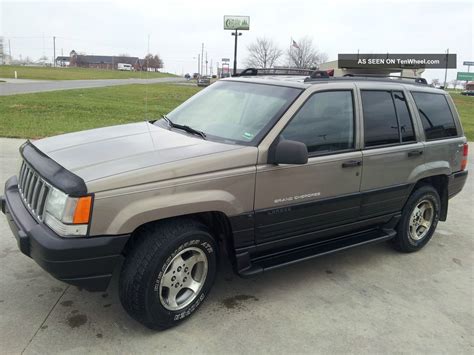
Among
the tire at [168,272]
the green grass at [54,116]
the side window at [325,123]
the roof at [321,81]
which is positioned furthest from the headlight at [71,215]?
the green grass at [54,116]

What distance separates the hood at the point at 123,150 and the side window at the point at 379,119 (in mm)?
1374

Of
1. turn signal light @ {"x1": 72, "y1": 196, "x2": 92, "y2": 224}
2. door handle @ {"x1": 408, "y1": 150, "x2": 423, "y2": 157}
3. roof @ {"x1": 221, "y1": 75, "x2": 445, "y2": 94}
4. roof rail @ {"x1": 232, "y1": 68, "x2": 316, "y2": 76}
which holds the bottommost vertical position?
turn signal light @ {"x1": 72, "y1": 196, "x2": 92, "y2": 224}

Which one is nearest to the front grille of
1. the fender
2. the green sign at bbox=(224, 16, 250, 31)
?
the fender

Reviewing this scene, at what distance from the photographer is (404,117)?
4430mm

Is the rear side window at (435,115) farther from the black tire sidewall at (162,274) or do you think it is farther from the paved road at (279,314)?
the black tire sidewall at (162,274)

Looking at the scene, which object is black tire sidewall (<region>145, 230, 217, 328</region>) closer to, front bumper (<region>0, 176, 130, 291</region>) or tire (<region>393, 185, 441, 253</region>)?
front bumper (<region>0, 176, 130, 291</region>)

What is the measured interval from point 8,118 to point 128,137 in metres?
10.7

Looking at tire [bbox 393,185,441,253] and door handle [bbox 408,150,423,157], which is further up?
door handle [bbox 408,150,423,157]

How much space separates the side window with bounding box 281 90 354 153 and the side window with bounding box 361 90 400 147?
20 cm

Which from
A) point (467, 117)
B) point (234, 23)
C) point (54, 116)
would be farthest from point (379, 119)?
point (234, 23)

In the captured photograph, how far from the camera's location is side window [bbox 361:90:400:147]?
4.08m

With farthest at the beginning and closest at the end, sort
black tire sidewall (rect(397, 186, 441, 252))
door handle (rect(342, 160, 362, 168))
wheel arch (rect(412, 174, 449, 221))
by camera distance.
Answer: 1. wheel arch (rect(412, 174, 449, 221))
2. black tire sidewall (rect(397, 186, 441, 252))
3. door handle (rect(342, 160, 362, 168))

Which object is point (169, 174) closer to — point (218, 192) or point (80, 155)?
point (218, 192)

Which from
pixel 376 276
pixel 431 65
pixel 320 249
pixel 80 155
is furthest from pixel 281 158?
pixel 431 65
